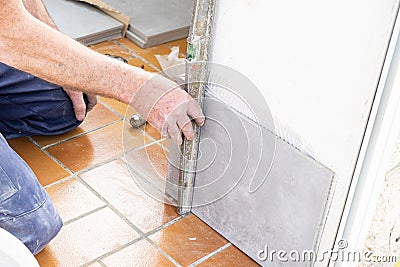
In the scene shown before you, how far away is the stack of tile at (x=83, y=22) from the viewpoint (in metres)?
2.85

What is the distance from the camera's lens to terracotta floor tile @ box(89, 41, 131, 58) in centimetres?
283

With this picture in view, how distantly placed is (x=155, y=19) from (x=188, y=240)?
4.39 ft

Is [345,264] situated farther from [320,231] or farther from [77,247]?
[77,247]

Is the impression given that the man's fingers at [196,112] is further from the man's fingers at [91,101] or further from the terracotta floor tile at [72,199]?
the man's fingers at [91,101]

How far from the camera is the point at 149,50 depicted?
9.52ft

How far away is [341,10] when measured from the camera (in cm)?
146

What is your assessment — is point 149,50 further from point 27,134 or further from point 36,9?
point 36,9

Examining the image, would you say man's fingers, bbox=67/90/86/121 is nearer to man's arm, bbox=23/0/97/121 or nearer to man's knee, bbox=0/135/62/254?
man's arm, bbox=23/0/97/121

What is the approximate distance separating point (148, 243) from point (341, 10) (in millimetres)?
929

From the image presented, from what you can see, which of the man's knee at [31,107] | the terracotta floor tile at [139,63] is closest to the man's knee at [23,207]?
the man's knee at [31,107]

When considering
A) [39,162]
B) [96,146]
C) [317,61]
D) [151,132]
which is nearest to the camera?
[317,61]

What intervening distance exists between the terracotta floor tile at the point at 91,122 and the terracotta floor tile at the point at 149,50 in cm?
39

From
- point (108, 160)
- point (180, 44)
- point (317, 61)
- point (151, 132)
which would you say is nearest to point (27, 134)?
point (108, 160)

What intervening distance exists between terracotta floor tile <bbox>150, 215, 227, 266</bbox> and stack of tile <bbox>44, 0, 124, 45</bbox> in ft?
3.71
